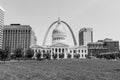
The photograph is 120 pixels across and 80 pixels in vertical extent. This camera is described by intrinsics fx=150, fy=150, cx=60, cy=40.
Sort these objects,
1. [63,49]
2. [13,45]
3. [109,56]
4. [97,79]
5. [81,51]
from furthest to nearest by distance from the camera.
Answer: [13,45] < [81,51] < [63,49] < [109,56] < [97,79]

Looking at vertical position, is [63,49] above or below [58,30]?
below

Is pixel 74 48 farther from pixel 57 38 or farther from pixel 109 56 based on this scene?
pixel 109 56

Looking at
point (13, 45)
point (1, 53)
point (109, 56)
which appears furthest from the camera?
point (13, 45)

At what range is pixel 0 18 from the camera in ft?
579

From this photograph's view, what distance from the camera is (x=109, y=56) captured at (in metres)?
131

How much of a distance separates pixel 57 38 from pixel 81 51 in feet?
106

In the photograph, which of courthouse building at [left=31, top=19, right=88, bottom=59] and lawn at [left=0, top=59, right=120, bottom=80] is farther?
courthouse building at [left=31, top=19, right=88, bottom=59]

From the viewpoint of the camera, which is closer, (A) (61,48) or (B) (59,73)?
(B) (59,73)

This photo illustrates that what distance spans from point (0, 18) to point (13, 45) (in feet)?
131

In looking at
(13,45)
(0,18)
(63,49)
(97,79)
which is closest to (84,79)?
(97,79)

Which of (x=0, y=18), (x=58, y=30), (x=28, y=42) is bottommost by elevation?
(x=28, y=42)

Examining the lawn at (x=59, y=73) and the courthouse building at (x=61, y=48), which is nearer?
the lawn at (x=59, y=73)

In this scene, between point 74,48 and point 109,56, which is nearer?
point 109,56

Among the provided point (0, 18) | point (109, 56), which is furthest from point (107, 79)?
point (0, 18)
